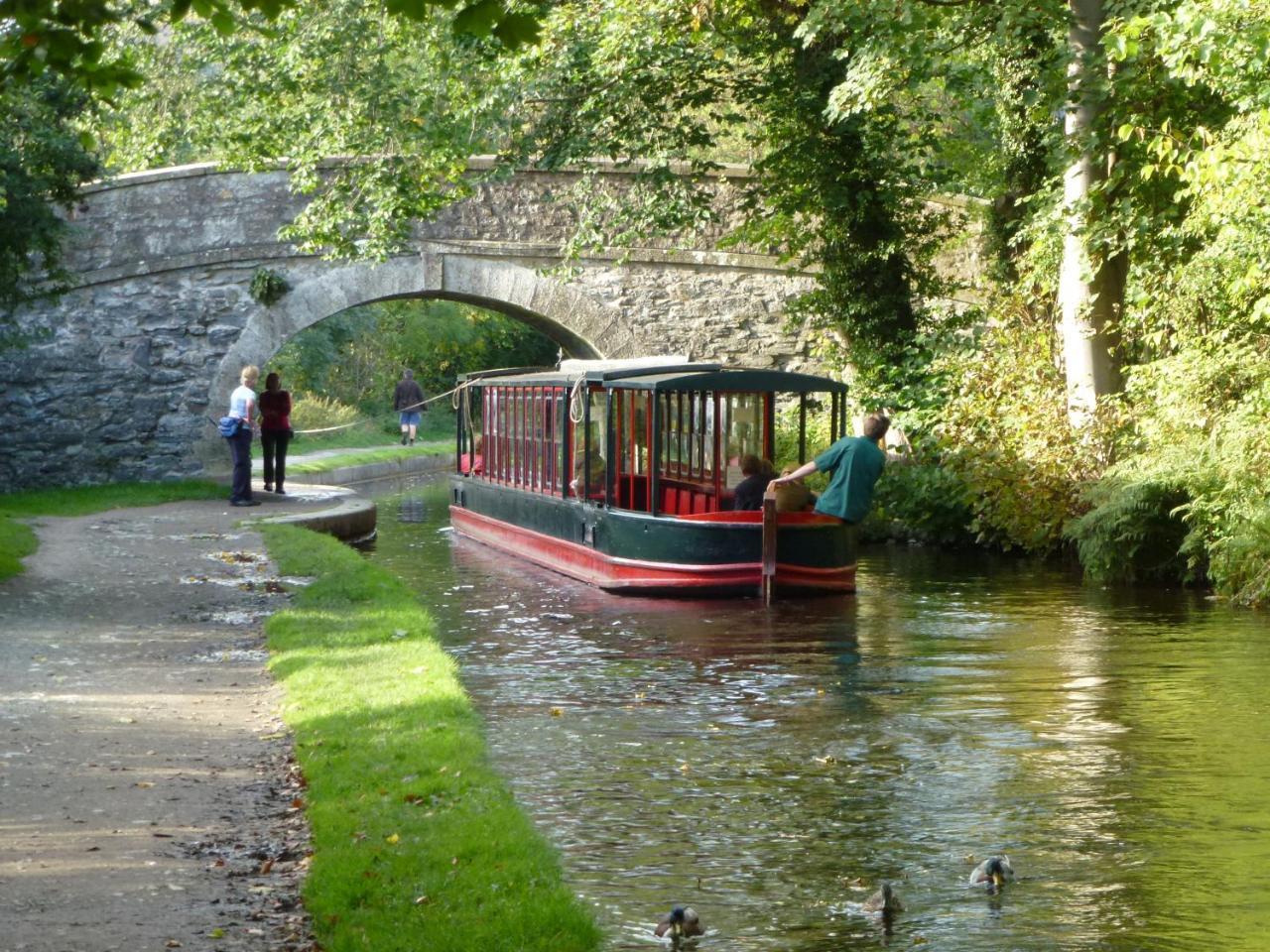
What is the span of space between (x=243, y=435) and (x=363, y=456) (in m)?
11.2

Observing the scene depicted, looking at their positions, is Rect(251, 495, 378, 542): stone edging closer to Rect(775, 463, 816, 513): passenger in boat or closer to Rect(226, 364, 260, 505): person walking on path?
Rect(226, 364, 260, 505): person walking on path

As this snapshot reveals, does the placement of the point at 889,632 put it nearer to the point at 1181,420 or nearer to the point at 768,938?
the point at 1181,420

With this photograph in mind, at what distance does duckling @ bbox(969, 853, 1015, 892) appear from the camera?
207 inches

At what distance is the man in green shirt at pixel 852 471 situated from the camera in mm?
12531

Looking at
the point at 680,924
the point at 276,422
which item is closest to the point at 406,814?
the point at 680,924

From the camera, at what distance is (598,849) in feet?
18.7

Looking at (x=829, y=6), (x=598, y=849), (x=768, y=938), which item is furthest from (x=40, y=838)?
(x=829, y=6)

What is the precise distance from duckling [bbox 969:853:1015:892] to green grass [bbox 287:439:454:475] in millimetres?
20006

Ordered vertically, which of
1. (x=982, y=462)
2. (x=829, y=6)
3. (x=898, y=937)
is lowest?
(x=898, y=937)

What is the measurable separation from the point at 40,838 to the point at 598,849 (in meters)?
1.75

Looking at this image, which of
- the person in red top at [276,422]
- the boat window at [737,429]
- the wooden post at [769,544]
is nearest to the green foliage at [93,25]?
the wooden post at [769,544]

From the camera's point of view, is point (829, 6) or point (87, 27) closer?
point (87, 27)

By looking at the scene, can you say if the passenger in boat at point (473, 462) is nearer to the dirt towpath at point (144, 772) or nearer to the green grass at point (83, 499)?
the green grass at point (83, 499)

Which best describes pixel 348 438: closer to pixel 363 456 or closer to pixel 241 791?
pixel 363 456
